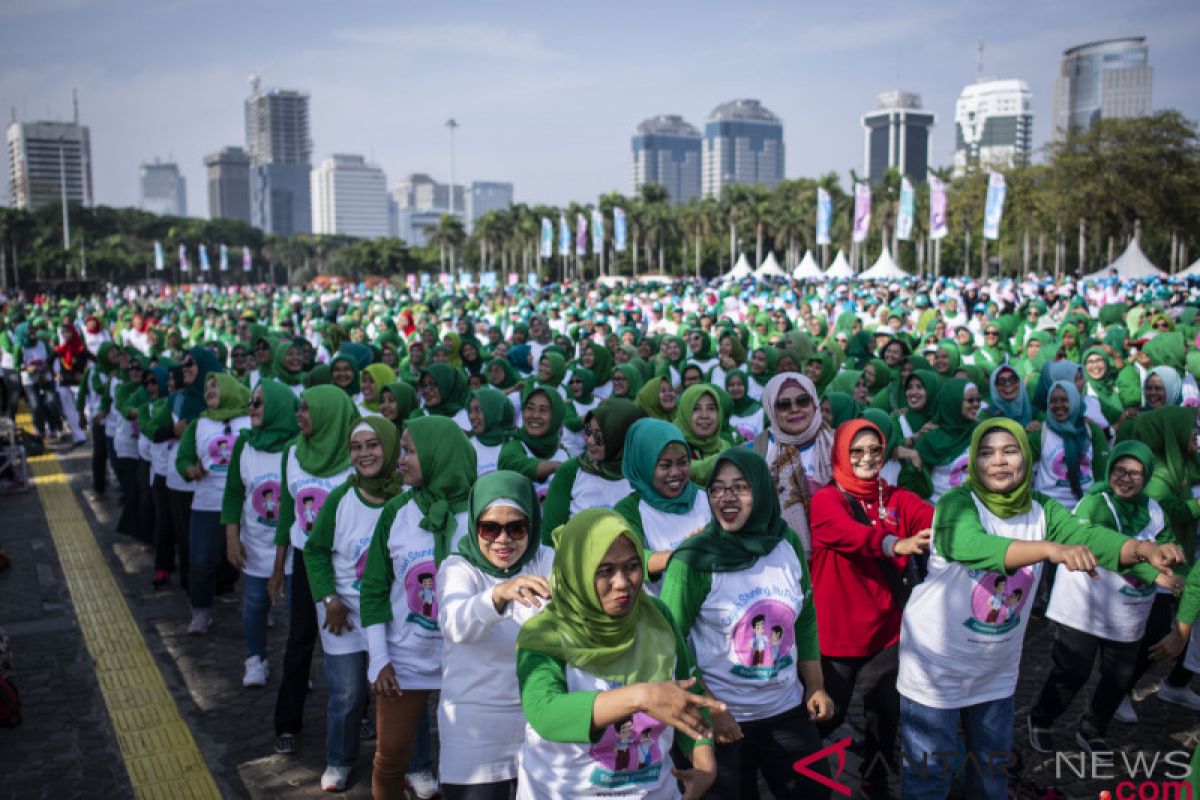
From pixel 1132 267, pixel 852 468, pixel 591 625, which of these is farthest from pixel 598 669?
pixel 1132 267

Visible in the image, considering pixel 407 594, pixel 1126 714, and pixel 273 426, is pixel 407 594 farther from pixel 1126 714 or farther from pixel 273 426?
pixel 1126 714

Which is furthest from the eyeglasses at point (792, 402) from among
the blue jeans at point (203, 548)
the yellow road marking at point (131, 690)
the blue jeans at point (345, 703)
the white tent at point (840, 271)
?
the white tent at point (840, 271)

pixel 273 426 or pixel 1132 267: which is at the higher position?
pixel 1132 267

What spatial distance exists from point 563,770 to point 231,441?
15.6 feet

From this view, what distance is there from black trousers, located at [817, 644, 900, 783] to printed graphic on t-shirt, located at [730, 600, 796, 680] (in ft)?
2.53

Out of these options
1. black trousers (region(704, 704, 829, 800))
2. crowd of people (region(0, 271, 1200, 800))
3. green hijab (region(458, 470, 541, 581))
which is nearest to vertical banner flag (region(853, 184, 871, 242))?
crowd of people (region(0, 271, 1200, 800))

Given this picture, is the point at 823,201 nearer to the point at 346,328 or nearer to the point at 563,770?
the point at 346,328

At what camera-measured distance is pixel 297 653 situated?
5.12 meters

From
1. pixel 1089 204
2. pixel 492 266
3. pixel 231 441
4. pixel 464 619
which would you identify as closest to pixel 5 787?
pixel 231 441

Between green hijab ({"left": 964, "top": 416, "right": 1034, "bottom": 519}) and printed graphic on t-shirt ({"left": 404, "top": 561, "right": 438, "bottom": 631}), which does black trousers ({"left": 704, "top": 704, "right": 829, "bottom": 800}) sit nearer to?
green hijab ({"left": 964, "top": 416, "right": 1034, "bottom": 519})

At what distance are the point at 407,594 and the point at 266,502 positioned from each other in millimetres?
2209

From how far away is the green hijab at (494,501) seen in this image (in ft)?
Answer: 10.4

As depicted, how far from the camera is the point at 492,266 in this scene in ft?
318

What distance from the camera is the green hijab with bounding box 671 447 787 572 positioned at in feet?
10.9
